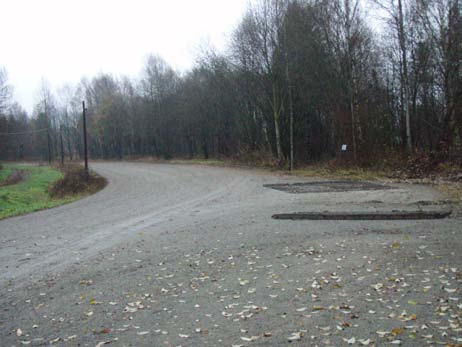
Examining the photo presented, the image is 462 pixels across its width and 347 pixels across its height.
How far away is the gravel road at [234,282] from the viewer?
4.83 metres

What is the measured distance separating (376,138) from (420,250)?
768 inches

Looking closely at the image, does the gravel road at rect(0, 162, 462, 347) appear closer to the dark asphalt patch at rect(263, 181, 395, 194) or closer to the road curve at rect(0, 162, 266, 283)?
the road curve at rect(0, 162, 266, 283)

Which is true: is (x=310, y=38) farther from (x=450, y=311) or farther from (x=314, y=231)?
(x=450, y=311)

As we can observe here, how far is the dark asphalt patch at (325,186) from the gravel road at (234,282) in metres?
5.03

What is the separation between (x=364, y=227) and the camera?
32.9 feet

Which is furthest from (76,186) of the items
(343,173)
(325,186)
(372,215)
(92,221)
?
(372,215)

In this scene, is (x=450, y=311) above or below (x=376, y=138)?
below

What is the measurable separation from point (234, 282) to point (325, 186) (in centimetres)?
1337

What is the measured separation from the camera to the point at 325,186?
19375mm

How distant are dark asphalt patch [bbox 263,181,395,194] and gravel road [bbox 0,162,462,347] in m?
5.03

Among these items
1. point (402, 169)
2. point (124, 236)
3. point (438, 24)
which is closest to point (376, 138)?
point (402, 169)

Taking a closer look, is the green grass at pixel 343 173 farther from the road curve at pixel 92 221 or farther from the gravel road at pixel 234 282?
the gravel road at pixel 234 282

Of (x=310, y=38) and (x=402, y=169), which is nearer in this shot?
(x=402, y=169)

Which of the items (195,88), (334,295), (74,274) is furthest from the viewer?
(195,88)
